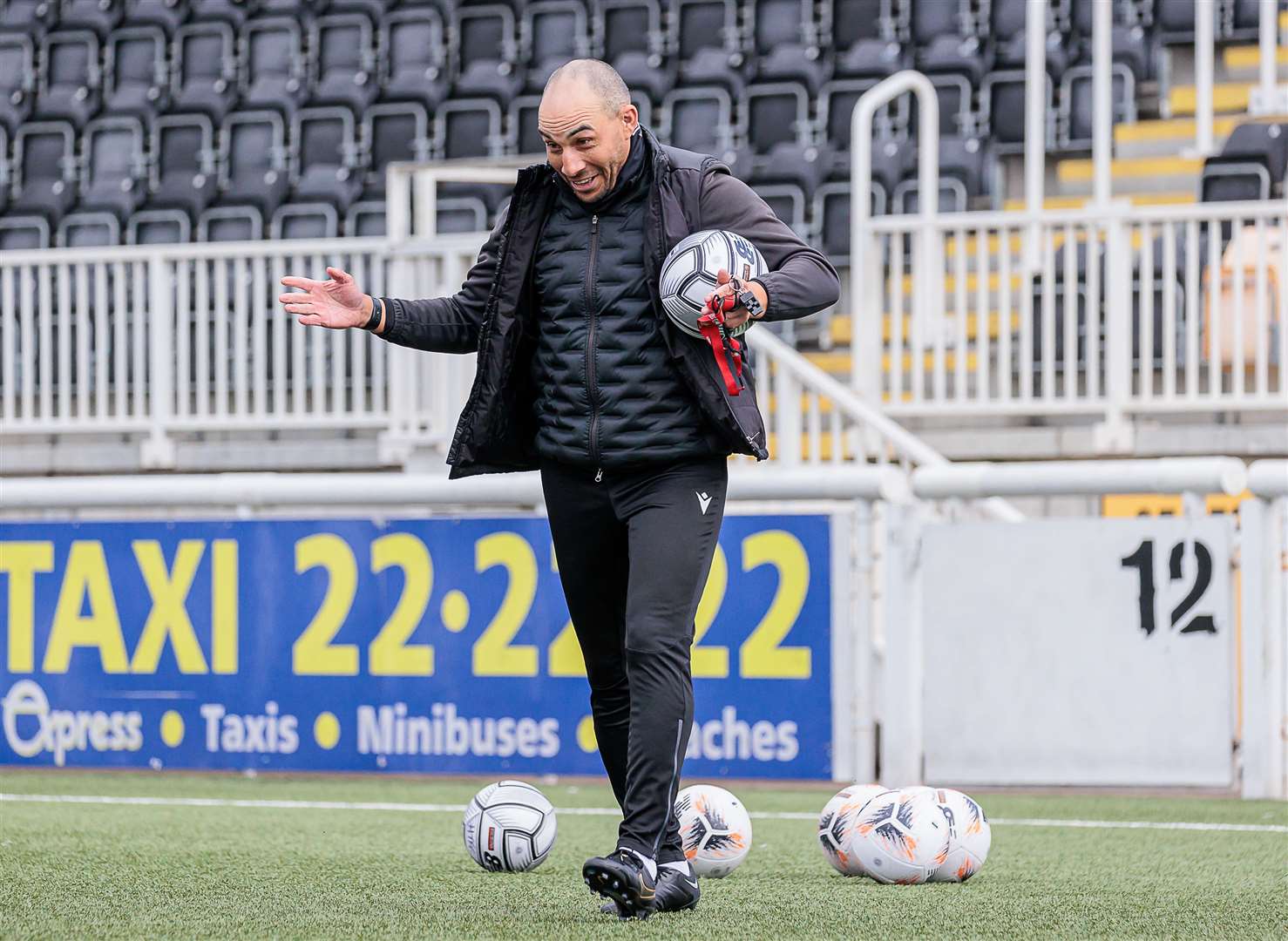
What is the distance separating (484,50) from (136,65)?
10.3ft

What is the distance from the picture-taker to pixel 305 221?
15.0 meters

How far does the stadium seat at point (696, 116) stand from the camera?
14906 millimetres

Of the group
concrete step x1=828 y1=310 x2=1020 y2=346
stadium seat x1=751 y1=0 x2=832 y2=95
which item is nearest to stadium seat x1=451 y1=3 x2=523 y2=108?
stadium seat x1=751 y1=0 x2=832 y2=95

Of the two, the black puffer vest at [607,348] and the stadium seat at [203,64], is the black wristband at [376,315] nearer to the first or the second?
the black puffer vest at [607,348]

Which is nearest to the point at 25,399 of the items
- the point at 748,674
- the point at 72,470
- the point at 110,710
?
the point at 72,470

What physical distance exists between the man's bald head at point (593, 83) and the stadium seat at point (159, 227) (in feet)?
37.2

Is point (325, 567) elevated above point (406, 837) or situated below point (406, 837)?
above

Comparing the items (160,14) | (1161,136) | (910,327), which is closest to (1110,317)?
(910,327)

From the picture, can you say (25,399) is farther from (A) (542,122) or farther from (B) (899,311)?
(A) (542,122)

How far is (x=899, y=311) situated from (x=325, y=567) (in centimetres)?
365

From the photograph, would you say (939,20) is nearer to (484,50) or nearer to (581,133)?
(484,50)

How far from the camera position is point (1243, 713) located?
24.4ft

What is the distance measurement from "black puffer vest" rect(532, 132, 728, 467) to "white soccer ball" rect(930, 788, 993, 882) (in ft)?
3.51

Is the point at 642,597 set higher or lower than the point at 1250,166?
lower
